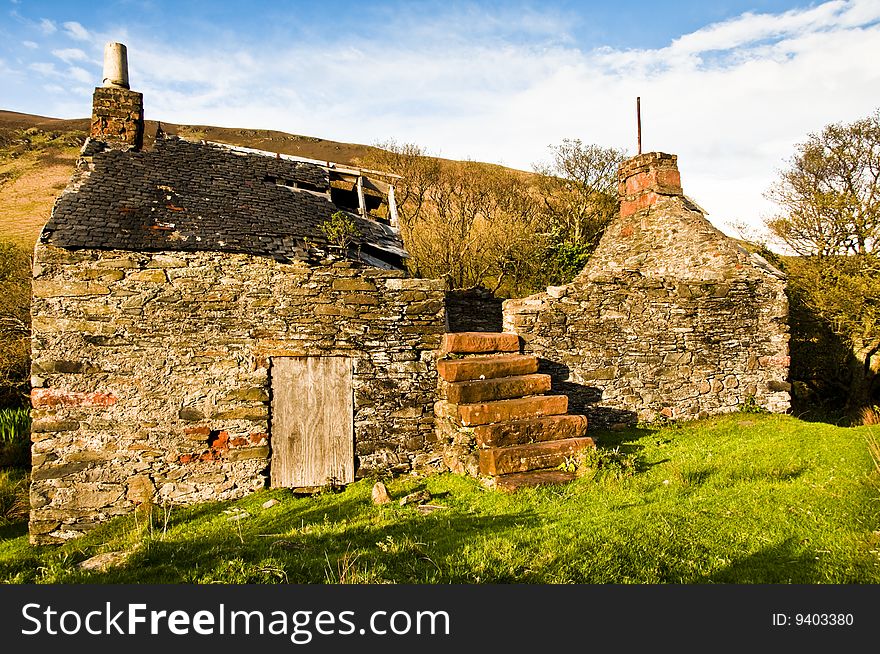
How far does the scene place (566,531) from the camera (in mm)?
4855

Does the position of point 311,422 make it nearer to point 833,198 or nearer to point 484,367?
point 484,367

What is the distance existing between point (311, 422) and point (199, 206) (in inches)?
161

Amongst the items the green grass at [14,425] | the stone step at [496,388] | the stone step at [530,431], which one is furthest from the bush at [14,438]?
the stone step at [530,431]

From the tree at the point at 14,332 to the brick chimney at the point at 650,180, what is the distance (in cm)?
1613

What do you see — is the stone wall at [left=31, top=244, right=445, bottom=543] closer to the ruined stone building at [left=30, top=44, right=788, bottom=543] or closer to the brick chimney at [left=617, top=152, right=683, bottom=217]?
the ruined stone building at [left=30, top=44, right=788, bottom=543]

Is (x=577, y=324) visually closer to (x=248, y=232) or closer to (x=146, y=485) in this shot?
(x=248, y=232)

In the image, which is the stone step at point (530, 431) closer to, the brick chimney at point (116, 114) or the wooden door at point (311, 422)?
the wooden door at point (311, 422)

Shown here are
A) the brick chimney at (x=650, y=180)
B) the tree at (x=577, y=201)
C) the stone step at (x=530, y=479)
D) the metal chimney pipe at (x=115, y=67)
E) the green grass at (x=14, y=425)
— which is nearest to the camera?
the stone step at (x=530, y=479)

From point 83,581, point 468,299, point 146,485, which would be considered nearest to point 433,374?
point 146,485

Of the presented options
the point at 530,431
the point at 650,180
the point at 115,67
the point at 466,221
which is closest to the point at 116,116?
the point at 115,67

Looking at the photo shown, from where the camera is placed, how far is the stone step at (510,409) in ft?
22.9

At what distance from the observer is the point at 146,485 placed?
7320mm

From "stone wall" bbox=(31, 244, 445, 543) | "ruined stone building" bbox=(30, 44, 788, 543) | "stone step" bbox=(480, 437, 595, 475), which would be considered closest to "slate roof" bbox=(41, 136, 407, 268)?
"ruined stone building" bbox=(30, 44, 788, 543)

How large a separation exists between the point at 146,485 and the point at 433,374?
4.38m
